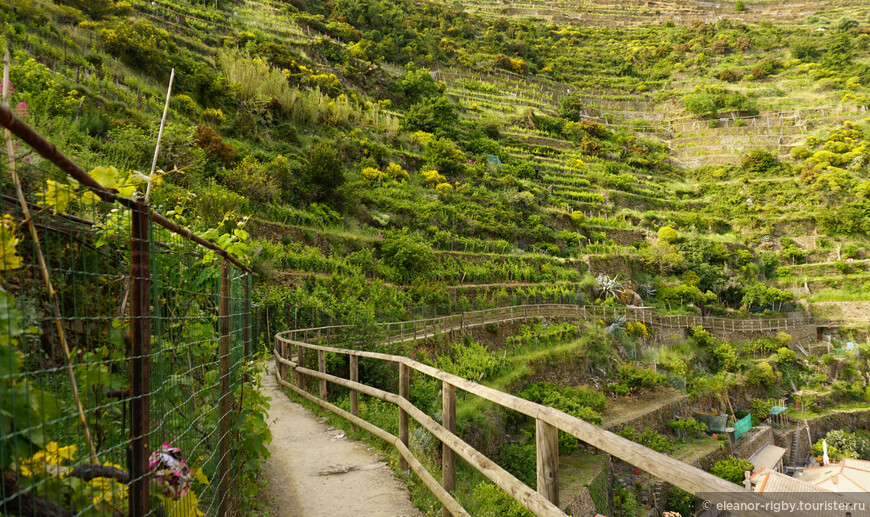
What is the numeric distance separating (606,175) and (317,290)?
3301 cm

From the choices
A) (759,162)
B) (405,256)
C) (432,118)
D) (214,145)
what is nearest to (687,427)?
(405,256)

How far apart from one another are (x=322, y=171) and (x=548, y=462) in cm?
1788

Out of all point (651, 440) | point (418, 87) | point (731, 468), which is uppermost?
point (418, 87)

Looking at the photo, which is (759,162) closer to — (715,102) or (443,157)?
(715,102)

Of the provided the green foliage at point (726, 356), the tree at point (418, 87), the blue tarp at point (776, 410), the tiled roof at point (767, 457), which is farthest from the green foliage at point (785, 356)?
the tree at point (418, 87)

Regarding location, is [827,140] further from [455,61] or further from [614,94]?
[455,61]

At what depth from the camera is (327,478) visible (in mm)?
4363

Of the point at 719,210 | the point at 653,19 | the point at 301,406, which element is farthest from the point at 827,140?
the point at 653,19

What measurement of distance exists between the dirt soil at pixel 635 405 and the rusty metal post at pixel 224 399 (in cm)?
1400

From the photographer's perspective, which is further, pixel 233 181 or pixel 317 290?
pixel 233 181

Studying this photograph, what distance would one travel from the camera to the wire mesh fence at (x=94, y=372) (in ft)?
3.45

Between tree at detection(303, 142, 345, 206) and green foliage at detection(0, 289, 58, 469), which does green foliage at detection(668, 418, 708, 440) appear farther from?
green foliage at detection(0, 289, 58, 469)

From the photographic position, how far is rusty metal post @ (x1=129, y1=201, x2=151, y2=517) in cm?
144

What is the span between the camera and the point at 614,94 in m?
64.8
